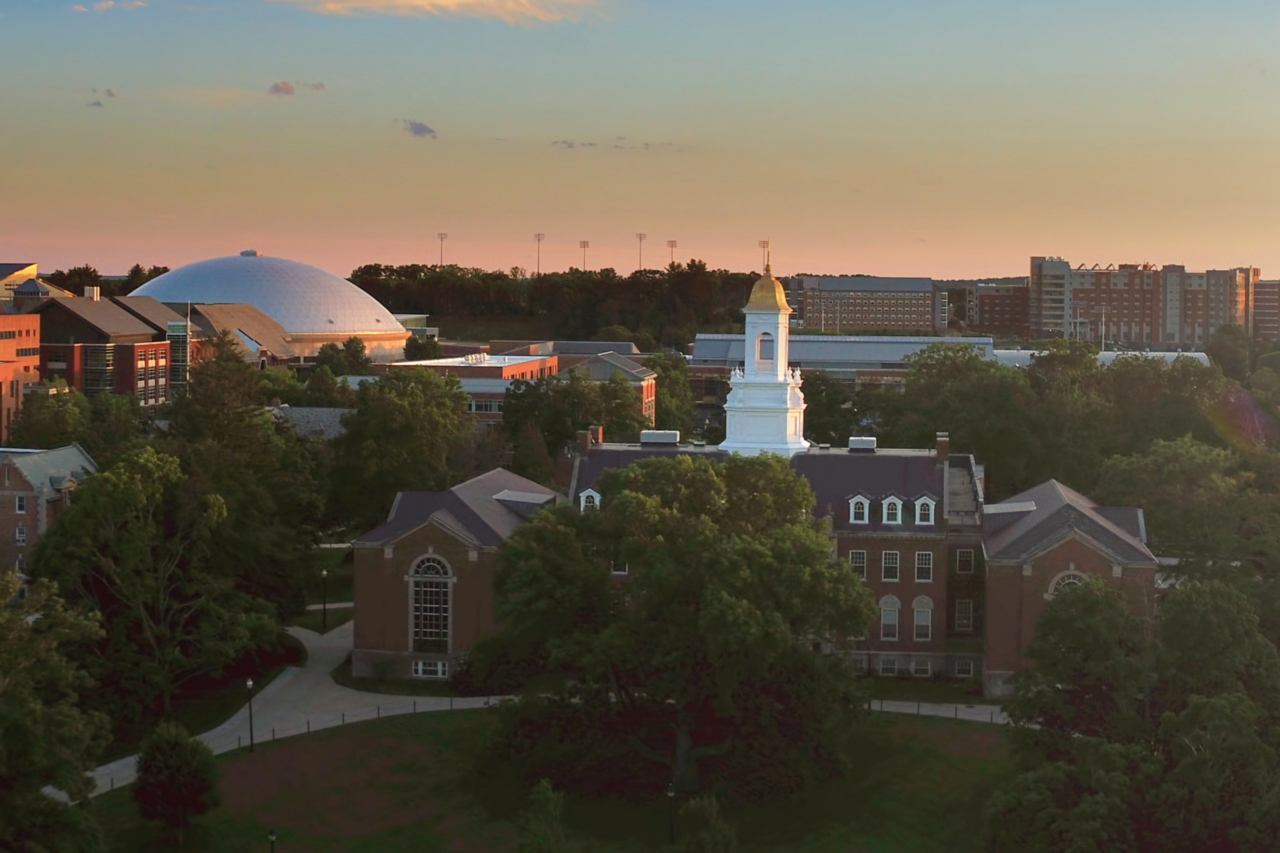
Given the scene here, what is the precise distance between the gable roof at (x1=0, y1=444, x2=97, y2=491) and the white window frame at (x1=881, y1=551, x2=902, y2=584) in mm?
32131

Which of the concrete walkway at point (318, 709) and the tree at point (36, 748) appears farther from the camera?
the concrete walkway at point (318, 709)

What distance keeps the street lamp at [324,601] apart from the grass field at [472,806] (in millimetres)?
14967

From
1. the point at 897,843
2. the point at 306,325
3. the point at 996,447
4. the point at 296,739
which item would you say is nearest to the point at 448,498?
the point at 296,739

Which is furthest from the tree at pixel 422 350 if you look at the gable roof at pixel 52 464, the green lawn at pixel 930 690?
the green lawn at pixel 930 690

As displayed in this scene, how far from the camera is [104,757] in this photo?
51750mm

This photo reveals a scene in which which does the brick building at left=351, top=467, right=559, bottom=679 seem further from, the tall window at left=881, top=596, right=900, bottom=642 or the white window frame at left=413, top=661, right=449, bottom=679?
the tall window at left=881, top=596, right=900, bottom=642

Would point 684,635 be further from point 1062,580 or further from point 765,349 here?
point 765,349

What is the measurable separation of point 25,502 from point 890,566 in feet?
117

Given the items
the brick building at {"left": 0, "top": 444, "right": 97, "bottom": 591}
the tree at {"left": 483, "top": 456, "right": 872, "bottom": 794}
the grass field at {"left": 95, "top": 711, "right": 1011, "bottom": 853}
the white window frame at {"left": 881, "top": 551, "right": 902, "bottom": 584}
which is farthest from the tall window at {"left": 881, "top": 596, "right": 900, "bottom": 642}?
the brick building at {"left": 0, "top": 444, "right": 97, "bottom": 591}

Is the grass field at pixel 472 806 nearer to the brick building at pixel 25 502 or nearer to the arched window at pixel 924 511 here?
the arched window at pixel 924 511

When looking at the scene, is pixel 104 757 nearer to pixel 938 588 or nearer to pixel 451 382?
pixel 938 588

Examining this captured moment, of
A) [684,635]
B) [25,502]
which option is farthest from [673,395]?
[684,635]

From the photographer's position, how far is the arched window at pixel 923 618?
5981 centimetres

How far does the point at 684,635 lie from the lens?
155ft
